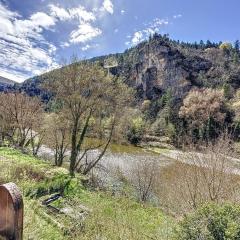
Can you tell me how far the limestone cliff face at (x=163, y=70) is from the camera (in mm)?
105625

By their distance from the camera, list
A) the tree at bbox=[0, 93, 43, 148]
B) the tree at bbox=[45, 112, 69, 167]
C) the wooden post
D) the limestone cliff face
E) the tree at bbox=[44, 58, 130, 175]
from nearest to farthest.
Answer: the wooden post → the tree at bbox=[44, 58, 130, 175] → the tree at bbox=[45, 112, 69, 167] → the tree at bbox=[0, 93, 43, 148] → the limestone cliff face

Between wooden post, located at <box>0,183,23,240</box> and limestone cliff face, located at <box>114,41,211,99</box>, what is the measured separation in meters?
98.1

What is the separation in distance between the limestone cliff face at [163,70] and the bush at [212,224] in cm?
9521

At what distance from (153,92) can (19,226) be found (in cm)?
10776

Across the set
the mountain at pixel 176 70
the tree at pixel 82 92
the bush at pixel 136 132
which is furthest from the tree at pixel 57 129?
→ the mountain at pixel 176 70

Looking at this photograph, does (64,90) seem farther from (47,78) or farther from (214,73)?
(214,73)

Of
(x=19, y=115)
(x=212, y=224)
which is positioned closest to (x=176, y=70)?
(x=19, y=115)

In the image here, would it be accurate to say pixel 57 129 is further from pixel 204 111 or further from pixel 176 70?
pixel 176 70

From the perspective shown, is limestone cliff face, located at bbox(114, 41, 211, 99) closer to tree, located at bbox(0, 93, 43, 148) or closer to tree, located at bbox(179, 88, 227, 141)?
tree, located at bbox(179, 88, 227, 141)

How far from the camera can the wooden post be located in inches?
110

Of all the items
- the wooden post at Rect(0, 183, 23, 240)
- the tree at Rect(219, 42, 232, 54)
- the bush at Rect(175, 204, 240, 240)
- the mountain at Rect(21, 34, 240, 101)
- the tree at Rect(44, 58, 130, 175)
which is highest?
the tree at Rect(219, 42, 232, 54)

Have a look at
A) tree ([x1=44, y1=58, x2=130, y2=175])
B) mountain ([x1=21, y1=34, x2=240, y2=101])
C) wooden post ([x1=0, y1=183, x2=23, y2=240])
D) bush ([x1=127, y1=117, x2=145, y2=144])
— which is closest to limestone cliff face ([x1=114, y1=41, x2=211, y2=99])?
mountain ([x1=21, y1=34, x2=240, y2=101])

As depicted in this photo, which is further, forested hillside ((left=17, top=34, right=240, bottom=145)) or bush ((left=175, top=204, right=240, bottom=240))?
forested hillside ((left=17, top=34, right=240, bottom=145))

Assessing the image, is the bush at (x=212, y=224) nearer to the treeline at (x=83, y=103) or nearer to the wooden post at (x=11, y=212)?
the wooden post at (x=11, y=212)
